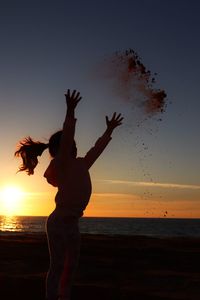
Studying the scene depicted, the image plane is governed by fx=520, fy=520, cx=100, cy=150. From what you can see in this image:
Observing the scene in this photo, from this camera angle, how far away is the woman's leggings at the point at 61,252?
584cm

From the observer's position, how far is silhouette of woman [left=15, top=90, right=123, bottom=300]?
5.82 m

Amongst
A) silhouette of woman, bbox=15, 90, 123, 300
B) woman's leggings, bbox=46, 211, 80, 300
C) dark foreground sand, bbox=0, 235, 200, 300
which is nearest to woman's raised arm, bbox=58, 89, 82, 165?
silhouette of woman, bbox=15, 90, 123, 300

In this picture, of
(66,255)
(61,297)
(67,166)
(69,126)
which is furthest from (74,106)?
(61,297)

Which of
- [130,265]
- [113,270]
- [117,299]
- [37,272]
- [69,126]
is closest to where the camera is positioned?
[69,126]

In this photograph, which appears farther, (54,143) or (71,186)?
(54,143)

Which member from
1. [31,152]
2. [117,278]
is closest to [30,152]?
[31,152]

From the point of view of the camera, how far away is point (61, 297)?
19.6ft

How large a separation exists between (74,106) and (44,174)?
92 centimetres

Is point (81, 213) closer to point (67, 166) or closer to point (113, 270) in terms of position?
point (67, 166)

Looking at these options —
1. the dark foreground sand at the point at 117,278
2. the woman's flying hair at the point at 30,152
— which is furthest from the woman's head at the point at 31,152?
the dark foreground sand at the point at 117,278

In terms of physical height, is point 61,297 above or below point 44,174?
below

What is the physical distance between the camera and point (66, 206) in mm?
5863

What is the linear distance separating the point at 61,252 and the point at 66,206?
1.72 ft

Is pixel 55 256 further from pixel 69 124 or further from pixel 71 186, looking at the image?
pixel 69 124
